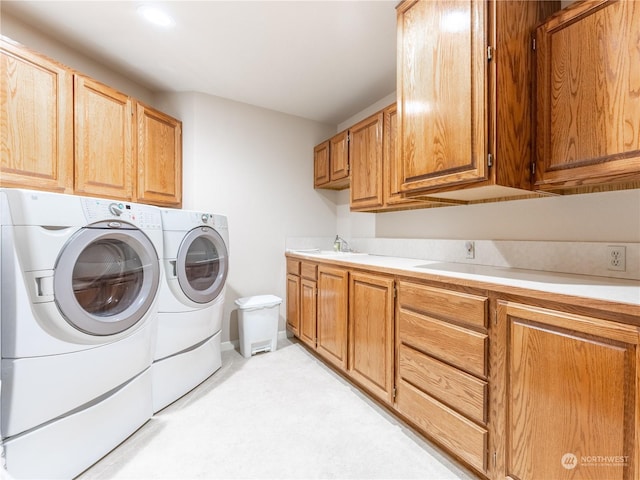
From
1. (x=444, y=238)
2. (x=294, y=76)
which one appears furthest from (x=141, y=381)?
(x=294, y=76)

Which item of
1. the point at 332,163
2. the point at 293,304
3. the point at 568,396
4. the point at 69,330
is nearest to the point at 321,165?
the point at 332,163

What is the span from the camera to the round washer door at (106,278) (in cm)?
124

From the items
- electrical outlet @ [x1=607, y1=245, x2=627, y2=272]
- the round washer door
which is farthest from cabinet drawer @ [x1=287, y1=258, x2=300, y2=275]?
electrical outlet @ [x1=607, y1=245, x2=627, y2=272]

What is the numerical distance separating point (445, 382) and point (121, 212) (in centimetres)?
189

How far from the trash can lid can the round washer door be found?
3.13 ft

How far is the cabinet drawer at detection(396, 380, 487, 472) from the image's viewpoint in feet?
3.89

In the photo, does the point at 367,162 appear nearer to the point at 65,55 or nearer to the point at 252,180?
the point at 252,180

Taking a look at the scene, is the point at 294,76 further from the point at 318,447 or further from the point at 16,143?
the point at 318,447

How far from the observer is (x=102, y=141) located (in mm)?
1977

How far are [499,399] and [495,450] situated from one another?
220mm

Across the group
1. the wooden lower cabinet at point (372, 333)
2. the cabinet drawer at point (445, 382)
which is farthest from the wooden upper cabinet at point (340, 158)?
the cabinet drawer at point (445, 382)

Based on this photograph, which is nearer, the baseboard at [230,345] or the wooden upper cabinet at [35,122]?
the wooden upper cabinet at [35,122]

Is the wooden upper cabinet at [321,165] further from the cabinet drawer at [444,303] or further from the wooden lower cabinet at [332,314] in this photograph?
the cabinet drawer at [444,303]

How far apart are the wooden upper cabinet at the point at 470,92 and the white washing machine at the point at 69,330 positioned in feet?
5.64
